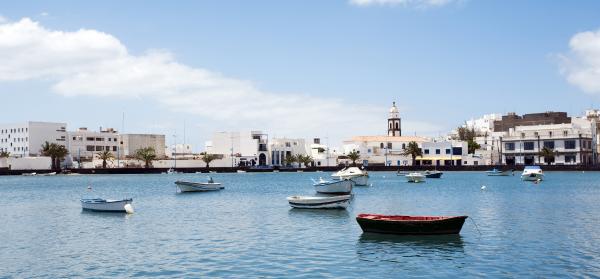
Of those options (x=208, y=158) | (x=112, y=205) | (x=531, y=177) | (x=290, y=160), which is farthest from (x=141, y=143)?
(x=112, y=205)

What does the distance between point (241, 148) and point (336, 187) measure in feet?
411

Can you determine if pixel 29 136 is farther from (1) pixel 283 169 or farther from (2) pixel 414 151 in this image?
(2) pixel 414 151

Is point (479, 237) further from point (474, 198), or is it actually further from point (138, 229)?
point (474, 198)

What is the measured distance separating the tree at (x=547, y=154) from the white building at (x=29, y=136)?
13305 centimetres

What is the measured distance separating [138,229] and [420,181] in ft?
241

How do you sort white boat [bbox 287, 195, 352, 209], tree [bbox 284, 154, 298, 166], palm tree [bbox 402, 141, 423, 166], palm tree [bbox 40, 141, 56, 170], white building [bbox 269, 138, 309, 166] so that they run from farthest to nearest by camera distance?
white building [bbox 269, 138, 309, 166] → tree [bbox 284, 154, 298, 166] → palm tree [bbox 402, 141, 423, 166] → palm tree [bbox 40, 141, 56, 170] → white boat [bbox 287, 195, 352, 209]

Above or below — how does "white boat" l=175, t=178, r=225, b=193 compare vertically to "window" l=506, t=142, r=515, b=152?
below

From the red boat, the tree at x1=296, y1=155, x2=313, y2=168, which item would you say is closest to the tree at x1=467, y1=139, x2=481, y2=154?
the tree at x1=296, y1=155, x2=313, y2=168

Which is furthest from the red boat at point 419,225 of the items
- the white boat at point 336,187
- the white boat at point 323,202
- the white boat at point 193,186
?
the white boat at point 193,186

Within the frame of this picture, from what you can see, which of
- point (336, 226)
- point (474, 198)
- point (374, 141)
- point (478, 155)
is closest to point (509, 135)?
point (478, 155)

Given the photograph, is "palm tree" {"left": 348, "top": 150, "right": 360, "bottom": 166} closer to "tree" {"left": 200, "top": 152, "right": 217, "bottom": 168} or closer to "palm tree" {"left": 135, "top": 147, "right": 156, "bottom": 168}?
"tree" {"left": 200, "top": 152, "right": 217, "bottom": 168}

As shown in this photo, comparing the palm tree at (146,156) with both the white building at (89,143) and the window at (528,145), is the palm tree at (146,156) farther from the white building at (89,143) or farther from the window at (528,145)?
the window at (528,145)

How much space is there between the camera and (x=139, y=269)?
85.3 feet

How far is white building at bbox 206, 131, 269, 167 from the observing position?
187375mm
